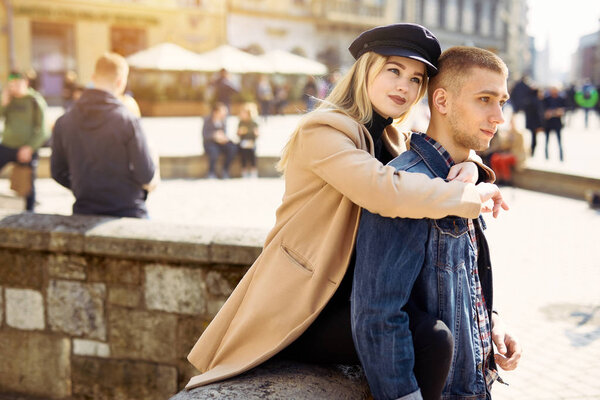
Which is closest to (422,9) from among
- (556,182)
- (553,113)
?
(553,113)

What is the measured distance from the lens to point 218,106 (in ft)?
49.1

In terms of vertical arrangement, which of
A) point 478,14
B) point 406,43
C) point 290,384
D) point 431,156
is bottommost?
point 290,384

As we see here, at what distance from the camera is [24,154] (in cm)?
825

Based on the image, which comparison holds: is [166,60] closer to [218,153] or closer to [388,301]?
[218,153]

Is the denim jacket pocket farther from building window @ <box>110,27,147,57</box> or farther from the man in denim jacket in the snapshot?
building window @ <box>110,27,147,57</box>

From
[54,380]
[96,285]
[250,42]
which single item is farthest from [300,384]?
[250,42]

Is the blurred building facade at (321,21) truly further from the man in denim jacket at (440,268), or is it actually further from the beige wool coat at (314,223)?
the beige wool coat at (314,223)

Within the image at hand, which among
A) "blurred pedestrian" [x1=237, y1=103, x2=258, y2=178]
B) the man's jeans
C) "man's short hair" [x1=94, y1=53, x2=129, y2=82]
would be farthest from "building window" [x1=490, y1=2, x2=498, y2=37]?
"man's short hair" [x1=94, y1=53, x2=129, y2=82]

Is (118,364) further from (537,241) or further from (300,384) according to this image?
(537,241)

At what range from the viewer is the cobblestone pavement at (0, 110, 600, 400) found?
4723 millimetres

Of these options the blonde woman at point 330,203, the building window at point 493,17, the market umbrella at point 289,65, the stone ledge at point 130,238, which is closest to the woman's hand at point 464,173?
the blonde woman at point 330,203

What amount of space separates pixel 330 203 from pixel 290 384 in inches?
25.1

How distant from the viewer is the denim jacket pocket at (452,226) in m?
2.20

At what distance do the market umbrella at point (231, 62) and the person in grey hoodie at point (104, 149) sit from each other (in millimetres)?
19546
